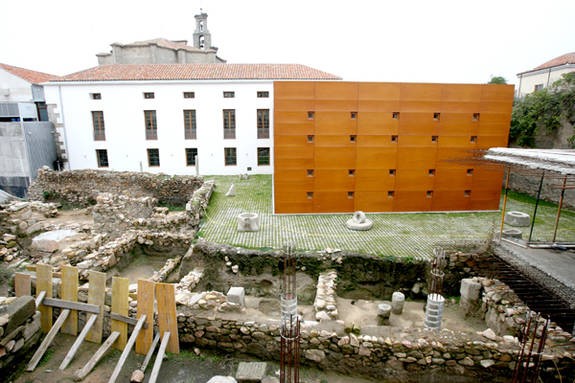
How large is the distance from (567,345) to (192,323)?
8065 mm

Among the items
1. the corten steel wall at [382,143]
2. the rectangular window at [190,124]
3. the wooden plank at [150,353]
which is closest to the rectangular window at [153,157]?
the rectangular window at [190,124]

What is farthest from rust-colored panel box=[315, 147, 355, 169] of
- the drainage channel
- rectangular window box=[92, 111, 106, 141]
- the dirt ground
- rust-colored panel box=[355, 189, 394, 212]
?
rectangular window box=[92, 111, 106, 141]

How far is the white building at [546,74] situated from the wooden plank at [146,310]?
105 feet

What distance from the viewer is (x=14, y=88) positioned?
26344 mm

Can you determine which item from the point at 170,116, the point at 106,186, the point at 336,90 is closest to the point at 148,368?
the point at 336,90

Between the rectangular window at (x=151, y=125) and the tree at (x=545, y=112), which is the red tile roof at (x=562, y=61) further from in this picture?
the rectangular window at (x=151, y=125)

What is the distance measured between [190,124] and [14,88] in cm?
1592

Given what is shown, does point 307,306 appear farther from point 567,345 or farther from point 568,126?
point 568,126

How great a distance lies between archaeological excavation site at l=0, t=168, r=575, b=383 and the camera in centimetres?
610

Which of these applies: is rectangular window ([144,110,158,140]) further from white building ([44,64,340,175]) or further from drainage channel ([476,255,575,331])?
drainage channel ([476,255,575,331])

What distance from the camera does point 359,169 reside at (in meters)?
15.0

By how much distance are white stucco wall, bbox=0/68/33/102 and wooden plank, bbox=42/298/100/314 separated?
91.6 ft

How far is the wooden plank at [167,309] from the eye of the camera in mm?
6305

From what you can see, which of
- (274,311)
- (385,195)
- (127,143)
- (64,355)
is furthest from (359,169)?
(127,143)
